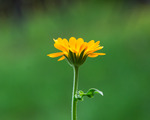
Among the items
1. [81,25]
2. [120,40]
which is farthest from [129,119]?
[81,25]

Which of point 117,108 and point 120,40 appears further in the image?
point 120,40

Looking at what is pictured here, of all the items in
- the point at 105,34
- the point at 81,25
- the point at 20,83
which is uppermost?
the point at 81,25

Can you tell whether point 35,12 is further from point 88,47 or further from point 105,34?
point 88,47

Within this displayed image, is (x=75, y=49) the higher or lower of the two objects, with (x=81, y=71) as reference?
lower

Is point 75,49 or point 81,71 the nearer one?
point 75,49

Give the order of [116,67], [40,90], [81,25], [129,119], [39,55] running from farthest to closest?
1. [81,25]
2. [39,55]
3. [116,67]
4. [40,90]
5. [129,119]

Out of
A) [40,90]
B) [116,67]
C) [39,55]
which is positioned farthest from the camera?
[39,55]
